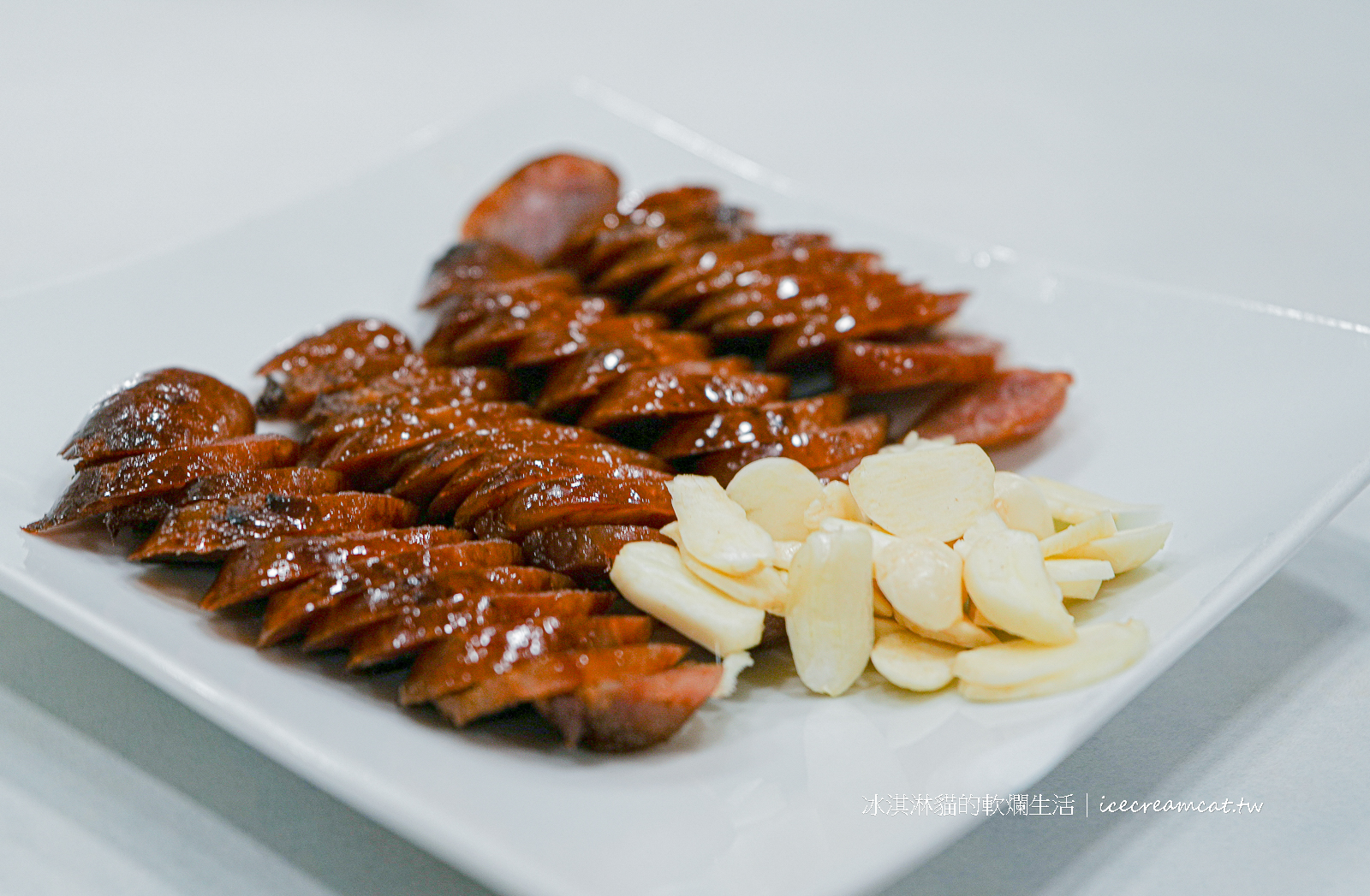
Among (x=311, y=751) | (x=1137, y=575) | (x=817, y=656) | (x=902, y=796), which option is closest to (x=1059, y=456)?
(x=1137, y=575)

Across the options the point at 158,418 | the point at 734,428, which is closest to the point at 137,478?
the point at 158,418

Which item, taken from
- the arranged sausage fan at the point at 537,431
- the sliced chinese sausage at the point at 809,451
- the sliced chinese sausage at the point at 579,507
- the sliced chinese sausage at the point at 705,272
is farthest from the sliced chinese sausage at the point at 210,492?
the sliced chinese sausage at the point at 705,272

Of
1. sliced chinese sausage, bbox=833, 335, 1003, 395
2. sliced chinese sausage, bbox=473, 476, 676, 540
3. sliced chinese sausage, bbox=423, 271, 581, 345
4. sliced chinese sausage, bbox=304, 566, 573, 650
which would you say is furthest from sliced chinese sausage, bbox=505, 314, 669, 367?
sliced chinese sausage, bbox=304, 566, 573, 650

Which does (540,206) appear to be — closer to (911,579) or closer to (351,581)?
(351,581)

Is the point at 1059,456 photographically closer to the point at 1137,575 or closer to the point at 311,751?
the point at 1137,575

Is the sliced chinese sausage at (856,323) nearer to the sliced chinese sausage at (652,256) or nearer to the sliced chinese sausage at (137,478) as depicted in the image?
the sliced chinese sausage at (652,256)
